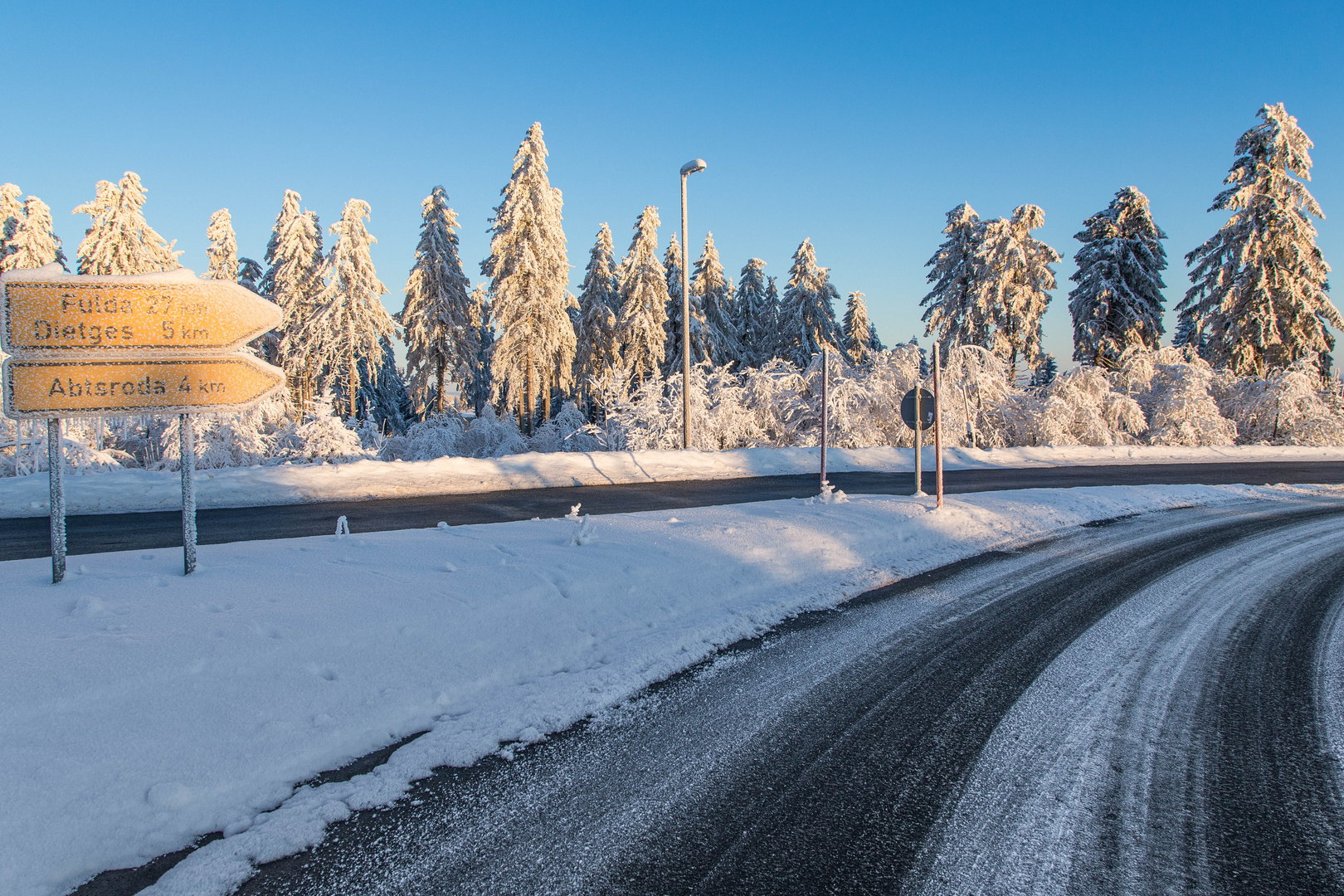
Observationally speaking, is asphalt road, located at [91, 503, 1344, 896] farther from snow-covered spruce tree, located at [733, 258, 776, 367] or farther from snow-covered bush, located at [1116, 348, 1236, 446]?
snow-covered spruce tree, located at [733, 258, 776, 367]

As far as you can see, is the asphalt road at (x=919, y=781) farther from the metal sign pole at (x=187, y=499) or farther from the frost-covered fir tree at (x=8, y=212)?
the frost-covered fir tree at (x=8, y=212)

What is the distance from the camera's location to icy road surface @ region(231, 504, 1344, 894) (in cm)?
237

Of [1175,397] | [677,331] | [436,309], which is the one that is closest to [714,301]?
[677,331]

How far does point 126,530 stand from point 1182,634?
485 inches

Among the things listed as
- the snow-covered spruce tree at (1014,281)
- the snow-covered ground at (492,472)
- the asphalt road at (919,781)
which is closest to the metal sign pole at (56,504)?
the asphalt road at (919,781)

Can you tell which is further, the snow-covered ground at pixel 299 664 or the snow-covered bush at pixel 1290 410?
the snow-covered bush at pixel 1290 410

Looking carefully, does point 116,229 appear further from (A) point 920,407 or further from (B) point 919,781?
(B) point 919,781

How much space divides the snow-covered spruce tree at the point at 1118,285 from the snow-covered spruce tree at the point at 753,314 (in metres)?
19.1

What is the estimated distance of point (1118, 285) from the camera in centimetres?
3353

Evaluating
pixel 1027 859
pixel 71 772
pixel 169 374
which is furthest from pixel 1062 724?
pixel 169 374

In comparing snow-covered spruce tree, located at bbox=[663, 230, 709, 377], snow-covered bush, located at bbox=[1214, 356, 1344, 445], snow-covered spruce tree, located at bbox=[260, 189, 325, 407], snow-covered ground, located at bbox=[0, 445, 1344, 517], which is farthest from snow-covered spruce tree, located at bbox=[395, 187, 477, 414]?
snow-covered bush, located at bbox=[1214, 356, 1344, 445]

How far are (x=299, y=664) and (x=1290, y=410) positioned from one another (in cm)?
3771

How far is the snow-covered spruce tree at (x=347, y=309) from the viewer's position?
28.2 metres

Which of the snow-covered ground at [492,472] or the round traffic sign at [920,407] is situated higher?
the round traffic sign at [920,407]
